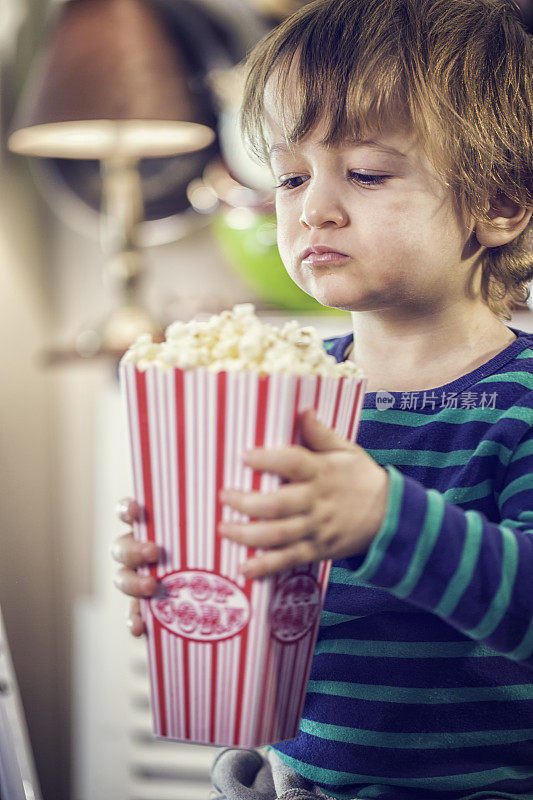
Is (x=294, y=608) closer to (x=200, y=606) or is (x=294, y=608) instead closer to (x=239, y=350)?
(x=200, y=606)

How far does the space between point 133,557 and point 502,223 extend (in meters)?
0.42

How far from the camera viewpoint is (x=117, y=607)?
146 cm

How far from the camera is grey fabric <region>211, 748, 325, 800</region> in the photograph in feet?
2.17

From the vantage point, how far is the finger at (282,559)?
0.47m

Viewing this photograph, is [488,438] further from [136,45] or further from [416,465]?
[136,45]

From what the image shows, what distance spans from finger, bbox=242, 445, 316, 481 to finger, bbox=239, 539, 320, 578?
1.5 inches

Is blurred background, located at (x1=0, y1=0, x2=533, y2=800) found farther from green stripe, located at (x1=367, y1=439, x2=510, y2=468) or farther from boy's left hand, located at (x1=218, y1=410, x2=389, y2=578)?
boy's left hand, located at (x1=218, y1=410, x2=389, y2=578)

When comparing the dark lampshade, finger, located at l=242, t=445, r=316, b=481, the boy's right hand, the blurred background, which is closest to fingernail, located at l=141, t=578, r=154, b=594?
the boy's right hand

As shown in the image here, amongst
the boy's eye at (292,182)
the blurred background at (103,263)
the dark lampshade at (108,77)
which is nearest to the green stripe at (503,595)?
the boy's eye at (292,182)

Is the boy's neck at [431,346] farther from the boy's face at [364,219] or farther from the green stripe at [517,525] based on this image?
the green stripe at [517,525]

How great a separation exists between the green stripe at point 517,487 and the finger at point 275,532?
0.20 metres

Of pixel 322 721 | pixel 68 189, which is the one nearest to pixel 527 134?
pixel 322 721

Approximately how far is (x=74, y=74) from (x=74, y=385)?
2.29ft

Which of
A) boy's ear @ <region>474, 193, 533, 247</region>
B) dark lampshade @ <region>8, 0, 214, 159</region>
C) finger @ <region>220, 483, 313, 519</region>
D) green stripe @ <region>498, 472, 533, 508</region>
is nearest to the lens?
finger @ <region>220, 483, 313, 519</region>
